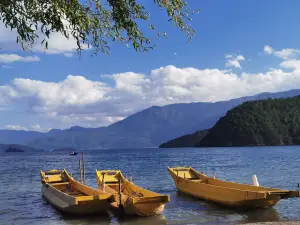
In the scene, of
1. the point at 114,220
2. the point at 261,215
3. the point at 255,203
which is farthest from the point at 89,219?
the point at 261,215

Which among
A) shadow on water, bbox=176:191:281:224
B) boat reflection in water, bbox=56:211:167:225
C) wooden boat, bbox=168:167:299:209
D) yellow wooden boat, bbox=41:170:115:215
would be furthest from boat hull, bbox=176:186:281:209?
yellow wooden boat, bbox=41:170:115:215

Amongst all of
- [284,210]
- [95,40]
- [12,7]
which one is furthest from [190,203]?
[12,7]

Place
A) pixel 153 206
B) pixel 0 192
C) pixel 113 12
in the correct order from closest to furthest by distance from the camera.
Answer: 1. pixel 113 12
2. pixel 153 206
3. pixel 0 192

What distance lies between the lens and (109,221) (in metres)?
21.3

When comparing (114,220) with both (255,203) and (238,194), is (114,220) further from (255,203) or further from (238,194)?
(255,203)

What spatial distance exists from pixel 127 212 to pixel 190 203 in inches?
286

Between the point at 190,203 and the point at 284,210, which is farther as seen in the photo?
the point at 190,203

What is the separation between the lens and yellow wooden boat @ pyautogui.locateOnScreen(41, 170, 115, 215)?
21.2 m

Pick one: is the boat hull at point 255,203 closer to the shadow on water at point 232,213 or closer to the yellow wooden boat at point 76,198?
the shadow on water at point 232,213

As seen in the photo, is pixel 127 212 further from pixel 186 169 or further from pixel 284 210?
pixel 186 169

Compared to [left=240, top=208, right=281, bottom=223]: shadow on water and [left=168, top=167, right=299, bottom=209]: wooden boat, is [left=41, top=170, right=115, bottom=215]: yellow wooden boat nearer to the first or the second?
[left=168, top=167, right=299, bottom=209]: wooden boat

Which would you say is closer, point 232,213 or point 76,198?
point 76,198

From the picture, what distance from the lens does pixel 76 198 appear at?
69.4ft

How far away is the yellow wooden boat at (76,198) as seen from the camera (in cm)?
2123
